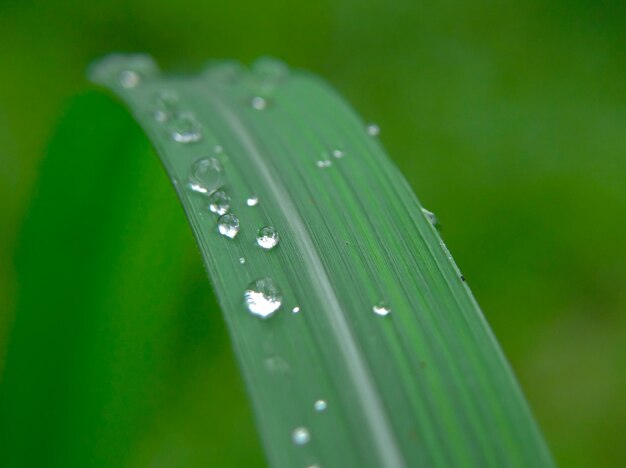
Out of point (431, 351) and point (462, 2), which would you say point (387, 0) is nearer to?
point (462, 2)

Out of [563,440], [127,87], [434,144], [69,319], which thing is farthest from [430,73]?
[69,319]

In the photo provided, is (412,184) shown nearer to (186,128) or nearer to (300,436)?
(186,128)

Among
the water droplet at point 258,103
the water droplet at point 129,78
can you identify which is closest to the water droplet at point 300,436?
the water droplet at point 258,103

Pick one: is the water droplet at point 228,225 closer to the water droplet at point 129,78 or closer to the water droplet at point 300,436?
the water droplet at point 300,436

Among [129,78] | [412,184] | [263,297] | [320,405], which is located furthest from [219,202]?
[412,184]

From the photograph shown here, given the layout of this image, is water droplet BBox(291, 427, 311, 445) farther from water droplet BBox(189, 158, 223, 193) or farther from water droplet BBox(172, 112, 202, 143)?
water droplet BBox(172, 112, 202, 143)

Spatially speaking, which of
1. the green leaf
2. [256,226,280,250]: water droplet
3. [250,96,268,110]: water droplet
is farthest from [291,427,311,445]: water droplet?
[250,96,268,110]: water droplet

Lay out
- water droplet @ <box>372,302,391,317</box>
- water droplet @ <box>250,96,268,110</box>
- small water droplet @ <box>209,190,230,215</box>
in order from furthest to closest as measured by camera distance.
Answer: water droplet @ <box>250,96,268,110</box> < small water droplet @ <box>209,190,230,215</box> < water droplet @ <box>372,302,391,317</box>
